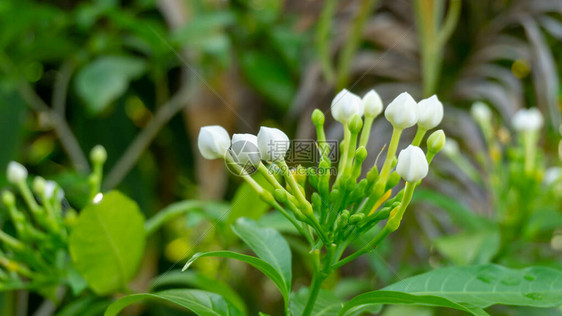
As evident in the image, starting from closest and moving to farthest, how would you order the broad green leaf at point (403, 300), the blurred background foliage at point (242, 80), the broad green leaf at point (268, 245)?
1. the broad green leaf at point (403, 300)
2. the broad green leaf at point (268, 245)
3. the blurred background foliage at point (242, 80)

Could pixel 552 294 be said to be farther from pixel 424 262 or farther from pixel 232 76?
pixel 232 76

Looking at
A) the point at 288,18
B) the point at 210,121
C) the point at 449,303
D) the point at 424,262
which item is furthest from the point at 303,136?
the point at 449,303

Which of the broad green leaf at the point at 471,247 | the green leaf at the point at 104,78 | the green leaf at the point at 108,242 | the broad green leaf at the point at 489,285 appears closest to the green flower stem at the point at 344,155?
the broad green leaf at the point at 489,285

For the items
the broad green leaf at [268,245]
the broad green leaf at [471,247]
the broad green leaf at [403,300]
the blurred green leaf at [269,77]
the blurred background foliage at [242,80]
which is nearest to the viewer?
the broad green leaf at [403,300]

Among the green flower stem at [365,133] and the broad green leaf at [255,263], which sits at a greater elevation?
the green flower stem at [365,133]

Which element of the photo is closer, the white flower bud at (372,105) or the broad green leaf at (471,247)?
the white flower bud at (372,105)

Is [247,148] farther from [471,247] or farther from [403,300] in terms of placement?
[471,247]

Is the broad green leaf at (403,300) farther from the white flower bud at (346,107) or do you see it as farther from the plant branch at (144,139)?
the plant branch at (144,139)
